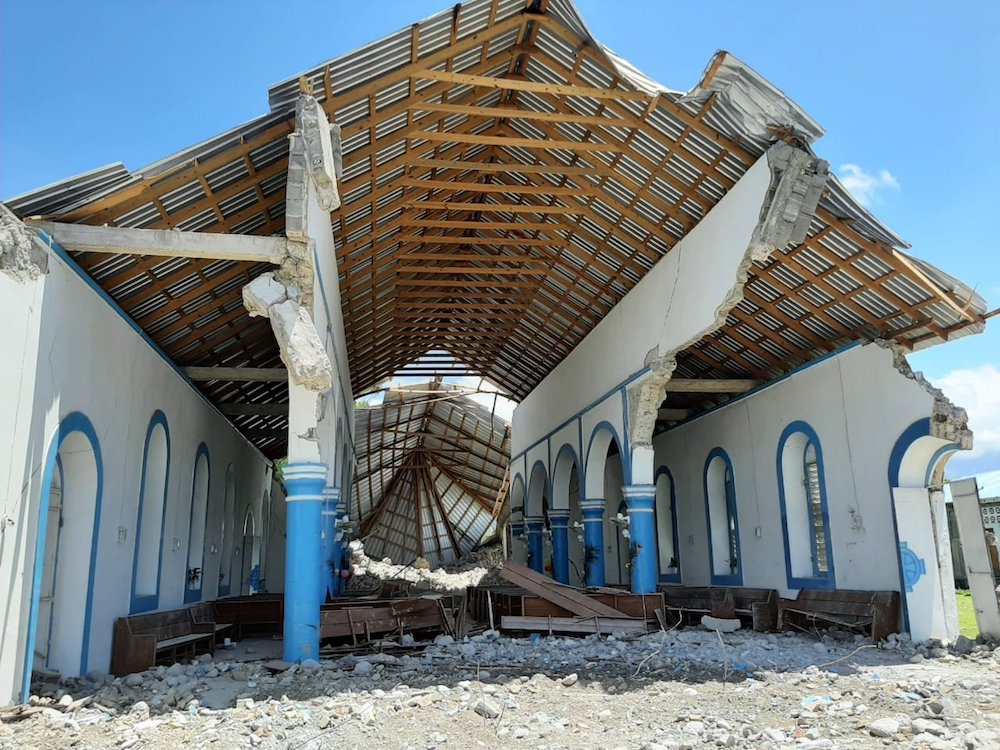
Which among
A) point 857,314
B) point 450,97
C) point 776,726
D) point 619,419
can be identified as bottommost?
point 776,726

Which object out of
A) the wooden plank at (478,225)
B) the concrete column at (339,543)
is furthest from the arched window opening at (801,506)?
the concrete column at (339,543)

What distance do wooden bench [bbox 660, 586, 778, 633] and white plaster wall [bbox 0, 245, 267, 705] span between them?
29.1 ft

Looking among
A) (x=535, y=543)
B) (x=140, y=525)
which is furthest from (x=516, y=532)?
(x=140, y=525)

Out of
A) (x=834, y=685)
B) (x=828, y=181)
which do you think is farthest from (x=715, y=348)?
Answer: (x=834, y=685)

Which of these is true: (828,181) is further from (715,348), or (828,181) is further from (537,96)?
(715,348)

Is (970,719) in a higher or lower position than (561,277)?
lower

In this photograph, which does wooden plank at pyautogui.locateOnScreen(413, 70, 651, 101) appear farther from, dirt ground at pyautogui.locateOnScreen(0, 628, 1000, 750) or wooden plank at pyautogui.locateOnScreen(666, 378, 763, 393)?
dirt ground at pyautogui.locateOnScreen(0, 628, 1000, 750)

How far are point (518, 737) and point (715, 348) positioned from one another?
1151 cm

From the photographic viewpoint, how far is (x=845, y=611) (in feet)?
42.5

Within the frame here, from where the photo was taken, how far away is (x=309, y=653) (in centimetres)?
993

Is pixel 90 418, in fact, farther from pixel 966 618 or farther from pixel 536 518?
pixel 536 518

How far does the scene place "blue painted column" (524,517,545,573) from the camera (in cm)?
2416

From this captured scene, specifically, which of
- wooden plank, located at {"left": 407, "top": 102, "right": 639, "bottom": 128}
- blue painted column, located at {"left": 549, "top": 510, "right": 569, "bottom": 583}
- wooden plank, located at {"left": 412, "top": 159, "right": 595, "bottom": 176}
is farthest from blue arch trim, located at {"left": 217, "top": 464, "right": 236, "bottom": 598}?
wooden plank, located at {"left": 407, "top": 102, "right": 639, "bottom": 128}

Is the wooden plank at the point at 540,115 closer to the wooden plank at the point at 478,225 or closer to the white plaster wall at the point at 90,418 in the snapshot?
the wooden plank at the point at 478,225
